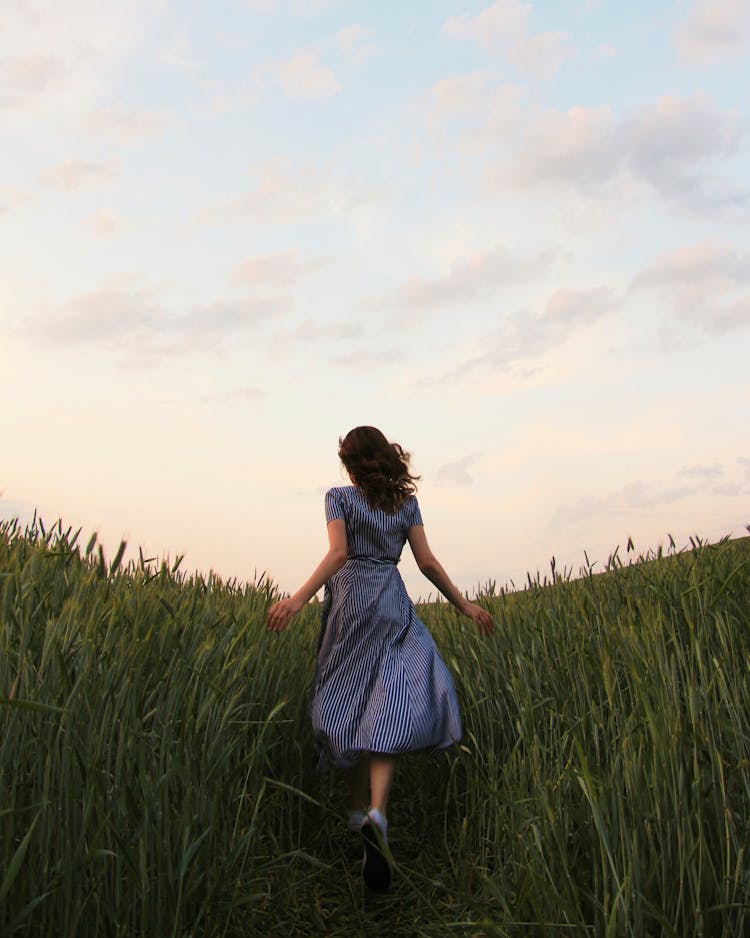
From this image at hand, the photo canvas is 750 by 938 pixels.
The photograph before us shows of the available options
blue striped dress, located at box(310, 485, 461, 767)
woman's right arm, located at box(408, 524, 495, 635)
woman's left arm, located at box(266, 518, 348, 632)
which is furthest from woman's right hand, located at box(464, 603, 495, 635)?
woman's left arm, located at box(266, 518, 348, 632)

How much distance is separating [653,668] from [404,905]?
164 centimetres

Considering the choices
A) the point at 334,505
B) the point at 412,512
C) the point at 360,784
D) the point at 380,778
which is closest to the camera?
the point at 380,778

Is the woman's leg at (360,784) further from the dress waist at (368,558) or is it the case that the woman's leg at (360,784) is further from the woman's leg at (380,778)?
the dress waist at (368,558)

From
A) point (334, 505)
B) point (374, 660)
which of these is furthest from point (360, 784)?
point (334, 505)

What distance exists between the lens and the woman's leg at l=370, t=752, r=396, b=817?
4.03 m

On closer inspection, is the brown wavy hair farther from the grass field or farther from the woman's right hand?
the grass field

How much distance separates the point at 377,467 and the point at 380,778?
1.50 m

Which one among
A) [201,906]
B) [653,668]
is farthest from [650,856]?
[201,906]

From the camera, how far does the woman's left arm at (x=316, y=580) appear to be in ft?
13.6

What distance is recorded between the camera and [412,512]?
479cm

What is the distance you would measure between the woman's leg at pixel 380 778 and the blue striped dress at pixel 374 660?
63mm

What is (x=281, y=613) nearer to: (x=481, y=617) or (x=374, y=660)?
(x=374, y=660)

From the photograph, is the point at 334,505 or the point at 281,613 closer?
the point at 281,613

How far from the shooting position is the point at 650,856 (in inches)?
109
